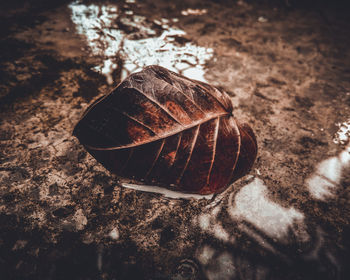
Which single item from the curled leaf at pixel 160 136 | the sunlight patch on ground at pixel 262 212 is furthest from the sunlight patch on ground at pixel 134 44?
the sunlight patch on ground at pixel 262 212

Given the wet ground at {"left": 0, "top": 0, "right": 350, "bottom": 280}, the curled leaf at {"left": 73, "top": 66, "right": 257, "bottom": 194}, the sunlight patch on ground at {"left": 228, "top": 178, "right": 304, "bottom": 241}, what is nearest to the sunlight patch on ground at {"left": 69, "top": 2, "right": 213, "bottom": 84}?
the wet ground at {"left": 0, "top": 0, "right": 350, "bottom": 280}

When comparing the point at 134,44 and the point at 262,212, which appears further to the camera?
the point at 134,44

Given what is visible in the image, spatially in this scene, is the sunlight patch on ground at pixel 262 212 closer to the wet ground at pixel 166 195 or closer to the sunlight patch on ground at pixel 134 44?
the wet ground at pixel 166 195

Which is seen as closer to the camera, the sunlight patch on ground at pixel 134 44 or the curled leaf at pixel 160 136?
the curled leaf at pixel 160 136

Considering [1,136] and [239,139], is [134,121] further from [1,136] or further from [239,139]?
[1,136]

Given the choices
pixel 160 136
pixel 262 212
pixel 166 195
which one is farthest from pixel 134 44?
pixel 262 212

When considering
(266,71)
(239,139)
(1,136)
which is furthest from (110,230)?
(266,71)

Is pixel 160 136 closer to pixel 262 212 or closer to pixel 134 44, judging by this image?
pixel 262 212

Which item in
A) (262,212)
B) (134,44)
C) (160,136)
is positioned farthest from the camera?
(134,44)
